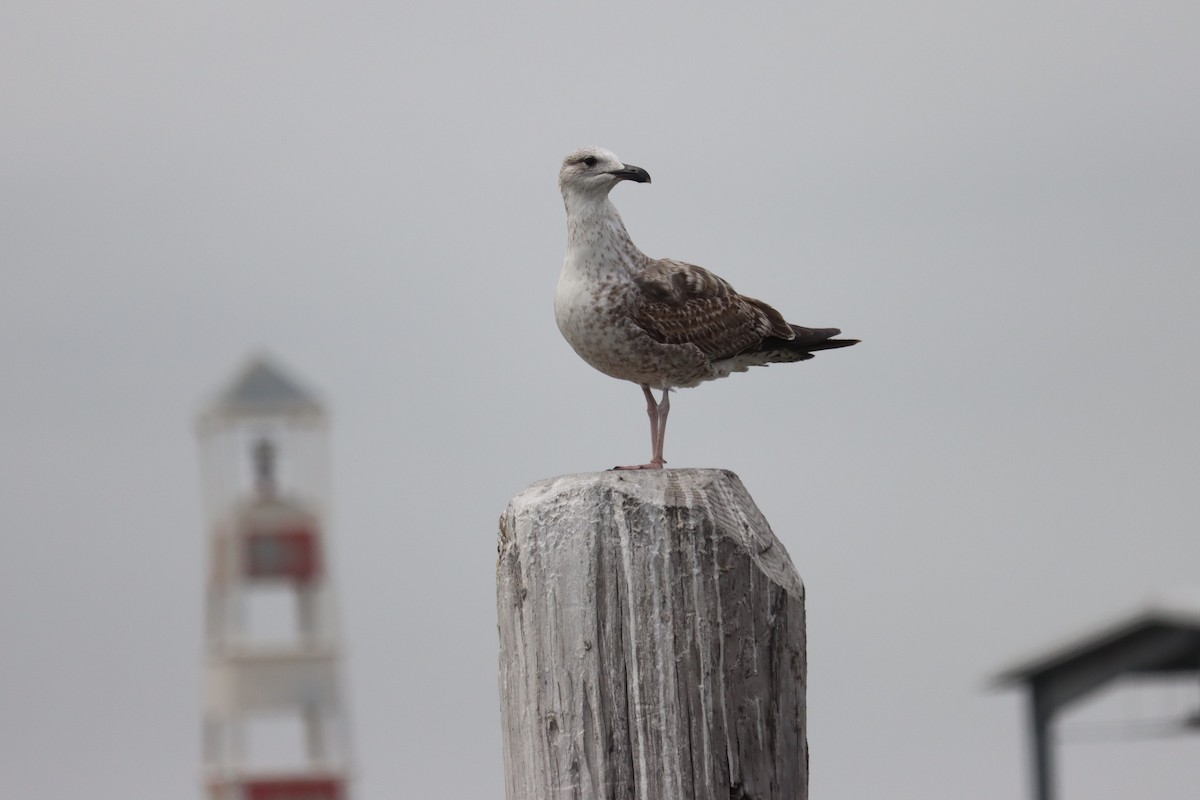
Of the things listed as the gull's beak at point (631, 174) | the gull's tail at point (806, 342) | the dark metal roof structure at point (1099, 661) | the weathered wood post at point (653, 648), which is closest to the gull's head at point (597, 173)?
the gull's beak at point (631, 174)

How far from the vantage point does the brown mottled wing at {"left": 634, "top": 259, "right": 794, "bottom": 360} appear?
4.90 metres

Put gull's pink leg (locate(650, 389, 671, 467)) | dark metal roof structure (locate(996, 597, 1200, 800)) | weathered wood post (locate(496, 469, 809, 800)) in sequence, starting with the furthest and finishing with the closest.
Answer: dark metal roof structure (locate(996, 597, 1200, 800)), gull's pink leg (locate(650, 389, 671, 467)), weathered wood post (locate(496, 469, 809, 800))

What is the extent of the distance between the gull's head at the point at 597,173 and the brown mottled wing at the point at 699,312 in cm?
24

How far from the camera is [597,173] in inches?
195

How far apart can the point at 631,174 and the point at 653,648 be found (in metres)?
1.71

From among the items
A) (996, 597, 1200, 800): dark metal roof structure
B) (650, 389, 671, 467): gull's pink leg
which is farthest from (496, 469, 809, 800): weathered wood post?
(996, 597, 1200, 800): dark metal roof structure

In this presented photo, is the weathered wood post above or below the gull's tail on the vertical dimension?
below

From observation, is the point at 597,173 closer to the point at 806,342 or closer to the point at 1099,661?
the point at 806,342

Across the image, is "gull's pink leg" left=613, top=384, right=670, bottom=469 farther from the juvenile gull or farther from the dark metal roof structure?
the dark metal roof structure

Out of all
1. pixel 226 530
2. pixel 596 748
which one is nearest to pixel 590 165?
pixel 596 748

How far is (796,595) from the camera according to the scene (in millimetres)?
3715

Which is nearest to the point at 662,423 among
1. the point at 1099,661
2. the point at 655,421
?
the point at 655,421

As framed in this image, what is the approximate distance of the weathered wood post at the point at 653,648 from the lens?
356 cm

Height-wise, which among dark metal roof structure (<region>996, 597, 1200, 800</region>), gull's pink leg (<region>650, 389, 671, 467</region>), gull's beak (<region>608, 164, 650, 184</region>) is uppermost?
gull's beak (<region>608, 164, 650, 184</region>)
